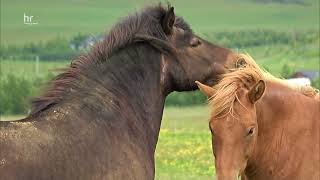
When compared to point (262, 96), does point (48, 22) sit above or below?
below

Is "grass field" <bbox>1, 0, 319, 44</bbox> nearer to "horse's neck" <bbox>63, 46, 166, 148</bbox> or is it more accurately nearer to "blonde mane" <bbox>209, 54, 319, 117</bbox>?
"blonde mane" <bbox>209, 54, 319, 117</bbox>

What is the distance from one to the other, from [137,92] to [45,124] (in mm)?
1015

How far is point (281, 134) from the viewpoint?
725 cm

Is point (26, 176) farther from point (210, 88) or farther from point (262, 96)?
point (262, 96)

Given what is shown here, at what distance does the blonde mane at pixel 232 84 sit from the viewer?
6.53 meters

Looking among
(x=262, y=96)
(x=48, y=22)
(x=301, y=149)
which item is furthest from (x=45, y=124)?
(x=48, y=22)

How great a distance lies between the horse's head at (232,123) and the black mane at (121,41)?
57cm

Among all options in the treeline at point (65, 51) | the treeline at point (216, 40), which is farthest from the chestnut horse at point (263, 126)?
the treeline at point (216, 40)

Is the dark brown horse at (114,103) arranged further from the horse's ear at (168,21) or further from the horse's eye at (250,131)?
the horse's eye at (250,131)

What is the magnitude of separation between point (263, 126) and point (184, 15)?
4356 cm

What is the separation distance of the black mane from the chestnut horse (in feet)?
1.91

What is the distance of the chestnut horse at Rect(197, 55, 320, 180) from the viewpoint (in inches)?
255

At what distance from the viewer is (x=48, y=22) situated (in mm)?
48500

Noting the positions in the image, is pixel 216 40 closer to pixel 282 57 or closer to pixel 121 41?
pixel 282 57
